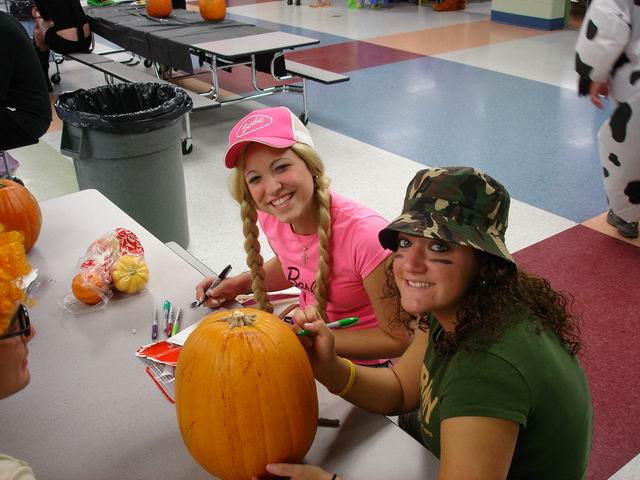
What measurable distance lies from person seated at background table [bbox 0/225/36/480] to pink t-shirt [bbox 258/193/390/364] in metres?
0.80

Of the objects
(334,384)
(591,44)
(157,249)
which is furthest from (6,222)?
(591,44)

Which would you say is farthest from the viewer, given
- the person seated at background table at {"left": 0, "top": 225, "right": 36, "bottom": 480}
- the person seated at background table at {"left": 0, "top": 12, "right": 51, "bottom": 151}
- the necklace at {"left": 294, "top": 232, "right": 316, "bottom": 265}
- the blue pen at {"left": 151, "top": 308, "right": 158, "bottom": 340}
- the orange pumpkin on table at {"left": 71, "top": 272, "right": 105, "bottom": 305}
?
the person seated at background table at {"left": 0, "top": 12, "right": 51, "bottom": 151}

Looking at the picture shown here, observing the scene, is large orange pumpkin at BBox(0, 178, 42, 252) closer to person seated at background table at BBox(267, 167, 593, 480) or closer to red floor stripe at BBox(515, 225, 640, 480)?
person seated at background table at BBox(267, 167, 593, 480)

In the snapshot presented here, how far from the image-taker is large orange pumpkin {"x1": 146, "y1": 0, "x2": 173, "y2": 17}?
20.6 ft

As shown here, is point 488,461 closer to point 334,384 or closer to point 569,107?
point 334,384

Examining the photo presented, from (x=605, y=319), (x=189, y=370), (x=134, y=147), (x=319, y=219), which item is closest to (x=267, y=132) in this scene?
(x=319, y=219)

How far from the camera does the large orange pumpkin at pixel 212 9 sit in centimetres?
610

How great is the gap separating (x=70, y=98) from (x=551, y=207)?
9.15 feet

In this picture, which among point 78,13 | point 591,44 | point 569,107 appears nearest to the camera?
point 591,44

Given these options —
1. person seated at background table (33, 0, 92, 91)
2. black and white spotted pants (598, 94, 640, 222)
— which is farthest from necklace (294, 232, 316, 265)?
person seated at background table (33, 0, 92, 91)

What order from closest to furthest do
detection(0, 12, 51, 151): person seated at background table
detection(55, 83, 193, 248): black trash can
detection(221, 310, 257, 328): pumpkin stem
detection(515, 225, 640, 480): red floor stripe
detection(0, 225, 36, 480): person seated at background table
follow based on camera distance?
1. detection(0, 225, 36, 480): person seated at background table
2. detection(221, 310, 257, 328): pumpkin stem
3. detection(515, 225, 640, 480): red floor stripe
4. detection(55, 83, 193, 248): black trash can
5. detection(0, 12, 51, 151): person seated at background table

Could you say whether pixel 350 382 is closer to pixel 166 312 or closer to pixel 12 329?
pixel 166 312

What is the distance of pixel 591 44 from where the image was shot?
3174 millimetres

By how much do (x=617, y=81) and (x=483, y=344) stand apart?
2596 mm
